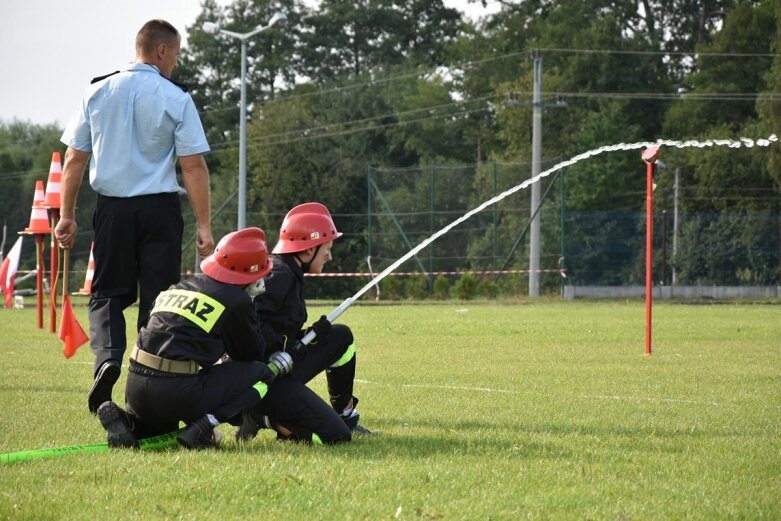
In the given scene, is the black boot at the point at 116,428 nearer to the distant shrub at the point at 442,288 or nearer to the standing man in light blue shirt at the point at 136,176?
the standing man in light blue shirt at the point at 136,176

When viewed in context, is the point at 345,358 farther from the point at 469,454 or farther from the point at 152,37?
the point at 152,37

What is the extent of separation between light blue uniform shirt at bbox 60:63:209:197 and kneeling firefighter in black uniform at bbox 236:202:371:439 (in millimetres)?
828

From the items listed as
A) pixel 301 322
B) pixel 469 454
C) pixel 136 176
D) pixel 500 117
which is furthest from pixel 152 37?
pixel 500 117

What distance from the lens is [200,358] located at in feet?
21.8

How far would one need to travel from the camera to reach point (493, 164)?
41031mm

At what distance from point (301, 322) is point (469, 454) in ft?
4.82

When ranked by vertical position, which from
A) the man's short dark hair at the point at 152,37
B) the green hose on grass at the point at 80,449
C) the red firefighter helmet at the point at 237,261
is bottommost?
the green hose on grass at the point at 80,449

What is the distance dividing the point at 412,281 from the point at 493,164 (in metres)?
4.96

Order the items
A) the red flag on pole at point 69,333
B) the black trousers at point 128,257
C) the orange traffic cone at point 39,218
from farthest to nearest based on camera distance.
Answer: the orange traffic cone at point 39,218 < the red flag on pole at point 69,333 < the black trousers at point 128,257

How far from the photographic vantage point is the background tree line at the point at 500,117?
40.8 meters

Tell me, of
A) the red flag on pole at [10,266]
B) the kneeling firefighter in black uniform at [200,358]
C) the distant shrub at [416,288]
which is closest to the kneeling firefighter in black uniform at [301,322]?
the kneeling firefighter in black uniform at [200,358]

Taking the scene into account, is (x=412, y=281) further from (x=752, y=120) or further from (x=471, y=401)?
(x=471, y=401)

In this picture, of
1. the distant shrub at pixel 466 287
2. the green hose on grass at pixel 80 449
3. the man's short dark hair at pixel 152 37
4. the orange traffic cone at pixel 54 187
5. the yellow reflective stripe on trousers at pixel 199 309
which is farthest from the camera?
the distant shrub at pixel 466 287

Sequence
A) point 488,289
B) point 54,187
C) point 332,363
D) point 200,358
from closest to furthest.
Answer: point 200,358 < point 332,363 < point 54,187 < point 488,289
